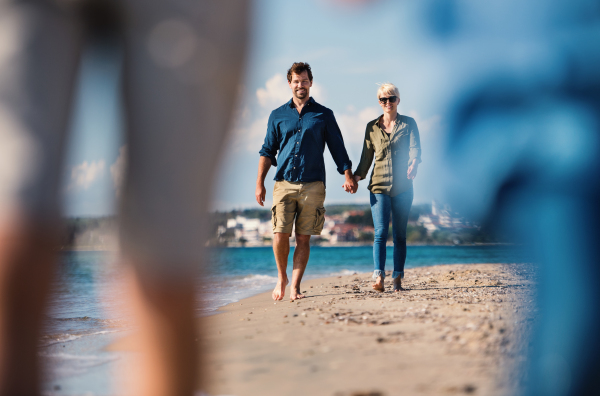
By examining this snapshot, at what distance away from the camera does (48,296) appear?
85 cm

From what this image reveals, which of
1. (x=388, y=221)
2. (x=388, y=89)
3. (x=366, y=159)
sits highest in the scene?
(x=388, y=89)

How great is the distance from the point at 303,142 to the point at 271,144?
1.02ft

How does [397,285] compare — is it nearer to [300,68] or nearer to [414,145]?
[414,145]

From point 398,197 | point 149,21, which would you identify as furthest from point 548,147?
point 398,197

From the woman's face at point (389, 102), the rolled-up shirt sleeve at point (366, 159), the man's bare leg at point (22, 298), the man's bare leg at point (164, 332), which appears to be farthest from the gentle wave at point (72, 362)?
the woman's face at point (389, 102)

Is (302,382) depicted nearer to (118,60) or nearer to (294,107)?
(118,60)

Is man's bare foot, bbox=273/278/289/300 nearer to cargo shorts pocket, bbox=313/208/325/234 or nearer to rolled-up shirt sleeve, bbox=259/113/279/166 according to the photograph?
cargo shorts pocket, bbox=313/208/325/234

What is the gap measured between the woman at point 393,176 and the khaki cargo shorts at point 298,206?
46 cm

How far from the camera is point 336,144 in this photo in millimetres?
3822

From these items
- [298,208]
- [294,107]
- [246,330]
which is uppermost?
[294,107]

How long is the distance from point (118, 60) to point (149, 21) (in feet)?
0.28

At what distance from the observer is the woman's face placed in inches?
153

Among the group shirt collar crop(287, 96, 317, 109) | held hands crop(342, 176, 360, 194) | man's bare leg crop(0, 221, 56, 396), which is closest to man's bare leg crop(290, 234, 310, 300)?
held hands crop(342, 176, 360, 194)

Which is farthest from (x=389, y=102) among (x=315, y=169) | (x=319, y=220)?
(x=319, y=220)
